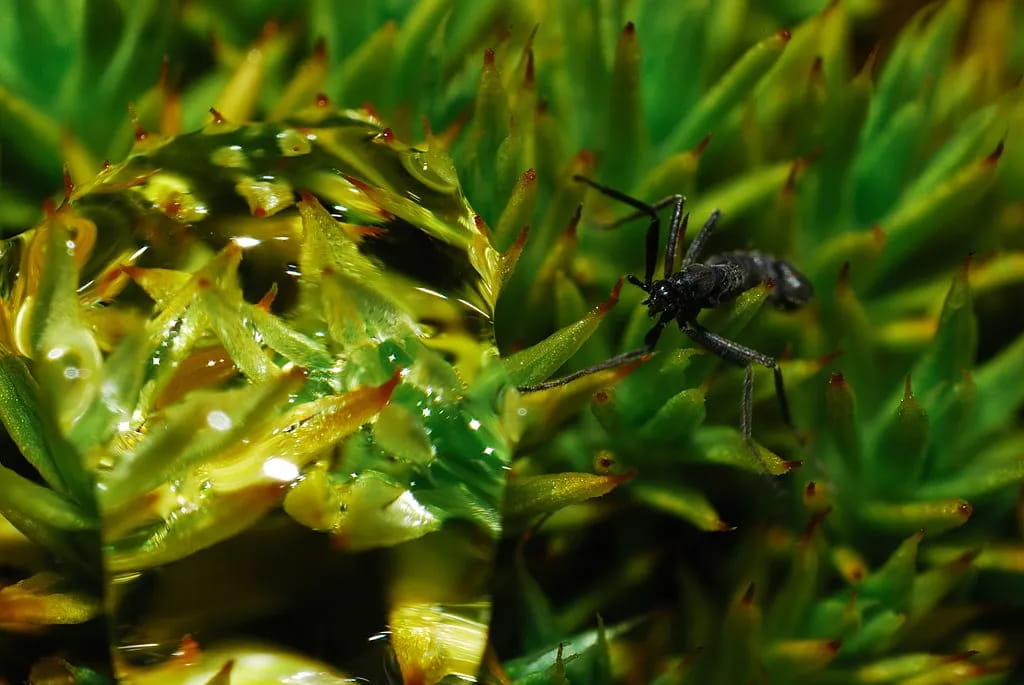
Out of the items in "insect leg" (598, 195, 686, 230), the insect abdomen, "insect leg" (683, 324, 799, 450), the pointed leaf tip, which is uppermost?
"insect leg" (598, 195, 686, 230)

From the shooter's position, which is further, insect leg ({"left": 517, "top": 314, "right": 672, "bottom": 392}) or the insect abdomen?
the insect abdomen

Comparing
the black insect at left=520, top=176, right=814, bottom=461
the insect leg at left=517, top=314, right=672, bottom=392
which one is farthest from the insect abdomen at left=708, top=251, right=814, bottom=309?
the insect leg at left=517, top=314, right=672, bottom=392

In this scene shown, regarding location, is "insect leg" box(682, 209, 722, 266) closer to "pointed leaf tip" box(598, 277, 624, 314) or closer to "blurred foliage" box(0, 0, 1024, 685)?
"blurred foliage" box(0, 0, 1024, 685)

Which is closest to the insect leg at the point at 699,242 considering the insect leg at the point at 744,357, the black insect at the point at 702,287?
the black insect at the point at 702,287

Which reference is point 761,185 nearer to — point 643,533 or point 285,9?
point 643,533

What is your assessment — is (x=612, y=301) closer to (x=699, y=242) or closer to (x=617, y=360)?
(x=617, y=360)

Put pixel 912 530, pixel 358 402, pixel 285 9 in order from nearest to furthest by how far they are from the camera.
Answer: pixel 358 402
pixel 912 530
pixel 285 9

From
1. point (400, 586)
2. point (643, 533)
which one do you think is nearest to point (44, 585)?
point (400, 586)
